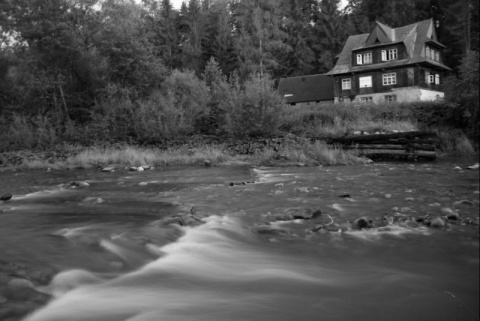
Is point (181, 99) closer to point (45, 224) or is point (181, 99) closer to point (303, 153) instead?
point (303, 153)

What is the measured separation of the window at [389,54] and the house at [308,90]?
8.79 m

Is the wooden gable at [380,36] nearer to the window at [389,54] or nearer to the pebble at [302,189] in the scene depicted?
the window at [389,54]

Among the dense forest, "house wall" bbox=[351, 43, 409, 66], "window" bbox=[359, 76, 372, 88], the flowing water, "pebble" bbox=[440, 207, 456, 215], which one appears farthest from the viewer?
"window" bbox=[359, 76, 372, 88]

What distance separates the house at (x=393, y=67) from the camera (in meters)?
45.3

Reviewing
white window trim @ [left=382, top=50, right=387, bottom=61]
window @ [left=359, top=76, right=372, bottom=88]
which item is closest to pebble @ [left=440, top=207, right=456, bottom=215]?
window @ [left=359, top=76, right=372, bottom=88]

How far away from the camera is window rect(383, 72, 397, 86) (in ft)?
152

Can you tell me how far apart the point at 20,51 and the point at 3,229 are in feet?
105

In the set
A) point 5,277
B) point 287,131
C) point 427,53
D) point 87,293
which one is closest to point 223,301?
point 87,293

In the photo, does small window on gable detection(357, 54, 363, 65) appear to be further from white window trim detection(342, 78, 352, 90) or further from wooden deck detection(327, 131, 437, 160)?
wooden deck detection(327, 131, 437, 160)

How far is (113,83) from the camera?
3106 centimetres

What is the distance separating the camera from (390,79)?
46562 millimetres

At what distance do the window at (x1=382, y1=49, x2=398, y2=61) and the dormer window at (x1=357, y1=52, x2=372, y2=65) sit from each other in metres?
1.64

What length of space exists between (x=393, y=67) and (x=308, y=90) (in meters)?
13.1

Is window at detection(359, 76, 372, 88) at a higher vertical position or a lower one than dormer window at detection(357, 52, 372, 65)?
lower
